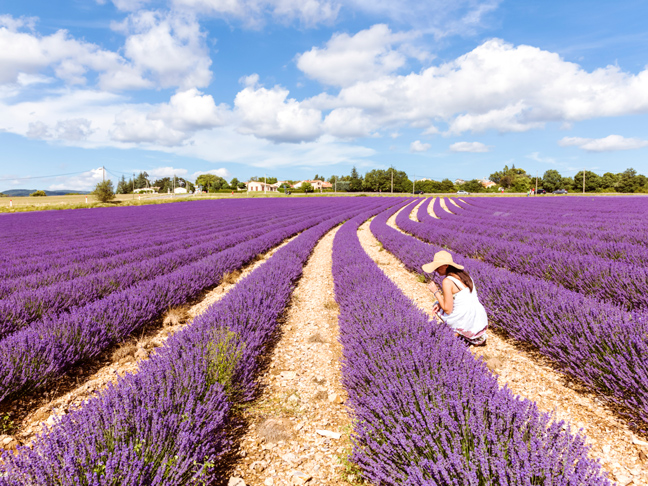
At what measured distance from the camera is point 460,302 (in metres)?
3.18

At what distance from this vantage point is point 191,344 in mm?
2562

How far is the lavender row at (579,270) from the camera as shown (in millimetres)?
3615

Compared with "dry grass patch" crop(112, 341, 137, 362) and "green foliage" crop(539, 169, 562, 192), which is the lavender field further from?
"green foliage" crop(539, 169, 562, 192)

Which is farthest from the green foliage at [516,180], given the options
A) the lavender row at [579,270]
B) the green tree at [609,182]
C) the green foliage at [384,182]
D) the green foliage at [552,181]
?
the lavender row at [579,270]

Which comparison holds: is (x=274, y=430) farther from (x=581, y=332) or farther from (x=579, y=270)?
(x=579, y=270)

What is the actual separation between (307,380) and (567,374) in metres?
2.34

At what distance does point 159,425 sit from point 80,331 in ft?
7.71

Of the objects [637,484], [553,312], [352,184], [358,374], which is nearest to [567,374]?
[553,312]

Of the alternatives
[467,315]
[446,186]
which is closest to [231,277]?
[467,315]

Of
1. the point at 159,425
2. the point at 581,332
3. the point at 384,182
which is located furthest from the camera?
the point at 384,182

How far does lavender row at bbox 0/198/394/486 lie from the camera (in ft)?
4.22

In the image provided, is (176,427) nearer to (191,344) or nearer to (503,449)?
(191,344)

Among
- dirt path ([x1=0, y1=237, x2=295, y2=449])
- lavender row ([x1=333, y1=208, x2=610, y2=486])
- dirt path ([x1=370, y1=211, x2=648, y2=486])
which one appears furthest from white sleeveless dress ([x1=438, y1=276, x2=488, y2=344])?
dirt path ([x1=0, y1=237, x2=295, y2=449])

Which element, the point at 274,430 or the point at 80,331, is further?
the point at 80,331
